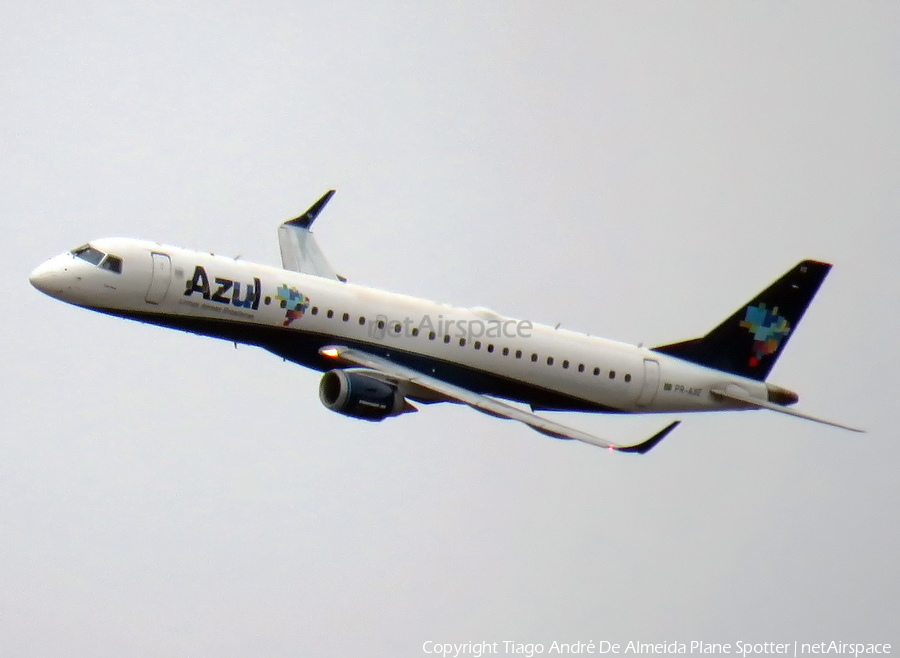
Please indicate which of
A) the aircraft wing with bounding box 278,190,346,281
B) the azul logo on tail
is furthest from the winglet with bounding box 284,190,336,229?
the azul logo on tail

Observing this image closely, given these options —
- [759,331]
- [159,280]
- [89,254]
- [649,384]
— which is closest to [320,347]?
[159,280]

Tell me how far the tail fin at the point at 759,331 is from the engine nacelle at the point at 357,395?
642 inches

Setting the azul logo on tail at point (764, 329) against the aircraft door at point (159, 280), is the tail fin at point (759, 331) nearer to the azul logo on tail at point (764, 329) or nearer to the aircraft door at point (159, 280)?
the azul logo on tail at point (764, 329)

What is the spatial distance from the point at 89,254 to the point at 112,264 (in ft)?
4.36

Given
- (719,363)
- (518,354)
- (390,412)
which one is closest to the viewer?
(390,412)

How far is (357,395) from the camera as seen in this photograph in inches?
2881

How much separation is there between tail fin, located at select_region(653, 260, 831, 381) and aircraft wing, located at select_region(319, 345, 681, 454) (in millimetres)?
12237

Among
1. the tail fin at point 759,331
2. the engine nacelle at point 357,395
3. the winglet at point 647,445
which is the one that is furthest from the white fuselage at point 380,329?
the winglet at point 647,445

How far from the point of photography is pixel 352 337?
76.2 m

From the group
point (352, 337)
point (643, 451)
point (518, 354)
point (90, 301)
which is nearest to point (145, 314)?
point (90, 301)

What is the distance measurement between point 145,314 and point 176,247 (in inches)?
126

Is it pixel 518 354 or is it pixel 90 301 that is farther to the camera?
pixel 518 354

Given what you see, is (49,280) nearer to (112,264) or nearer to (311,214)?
(112,264)

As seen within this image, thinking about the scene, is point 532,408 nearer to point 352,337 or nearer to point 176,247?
point 352,337
